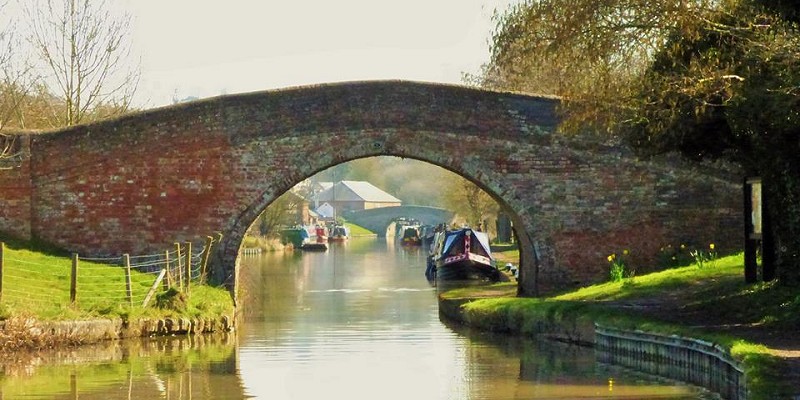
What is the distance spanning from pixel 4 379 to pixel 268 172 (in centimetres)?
1226

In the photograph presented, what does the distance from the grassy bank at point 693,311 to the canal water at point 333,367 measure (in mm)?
578

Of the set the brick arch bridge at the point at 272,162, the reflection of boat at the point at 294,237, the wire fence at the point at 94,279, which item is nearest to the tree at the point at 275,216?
the reflection of boat at the point at 294,237

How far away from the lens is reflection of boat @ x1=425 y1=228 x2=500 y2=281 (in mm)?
41625

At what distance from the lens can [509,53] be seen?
19.1 m

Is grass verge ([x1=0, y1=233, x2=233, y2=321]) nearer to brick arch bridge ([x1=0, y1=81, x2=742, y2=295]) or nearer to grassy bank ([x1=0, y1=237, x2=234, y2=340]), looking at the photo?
grassy bank ([x1=0, y1=237, x2=234, y2=340])

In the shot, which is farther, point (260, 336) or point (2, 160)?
point (2, 160)

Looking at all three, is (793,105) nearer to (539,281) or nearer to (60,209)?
(539,281)

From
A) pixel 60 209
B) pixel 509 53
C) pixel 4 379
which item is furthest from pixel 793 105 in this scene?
pixel 60 209

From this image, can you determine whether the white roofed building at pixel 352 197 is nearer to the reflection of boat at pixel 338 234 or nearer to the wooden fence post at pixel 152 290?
the reflection of boat at pixel 338 234

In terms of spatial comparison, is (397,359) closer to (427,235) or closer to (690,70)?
(690,70)

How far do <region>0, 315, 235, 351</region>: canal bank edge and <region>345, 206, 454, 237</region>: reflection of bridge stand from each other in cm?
8840

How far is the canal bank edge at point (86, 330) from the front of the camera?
806 inches

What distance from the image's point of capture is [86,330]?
21.9 m

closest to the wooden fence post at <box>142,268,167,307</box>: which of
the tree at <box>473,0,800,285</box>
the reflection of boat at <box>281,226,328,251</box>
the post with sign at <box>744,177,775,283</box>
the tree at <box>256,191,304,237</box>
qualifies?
the tree at <box>473,0,800,285</box>
